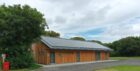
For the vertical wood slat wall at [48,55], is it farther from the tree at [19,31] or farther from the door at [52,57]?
the tree at [19,31]

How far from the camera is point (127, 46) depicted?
69.0 m

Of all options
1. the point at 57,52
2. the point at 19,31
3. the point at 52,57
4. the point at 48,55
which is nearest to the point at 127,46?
the point at 57,52

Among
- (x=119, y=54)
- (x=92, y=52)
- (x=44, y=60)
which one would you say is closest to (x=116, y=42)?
(x=119, y=54)

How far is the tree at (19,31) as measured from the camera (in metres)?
26.9

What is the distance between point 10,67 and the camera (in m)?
26.9

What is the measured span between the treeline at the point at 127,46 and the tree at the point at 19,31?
143ft

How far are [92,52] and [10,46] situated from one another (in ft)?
71.4

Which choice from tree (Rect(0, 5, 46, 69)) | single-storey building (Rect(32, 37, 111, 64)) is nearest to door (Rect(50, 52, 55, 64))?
single-storey building (Rect(32, 37, 111, 64))

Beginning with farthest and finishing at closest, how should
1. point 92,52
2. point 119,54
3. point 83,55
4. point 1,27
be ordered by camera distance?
point 119,54 < point 92,52 < point 83,55 < point 1,27

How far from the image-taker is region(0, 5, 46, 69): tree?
26938 millimetres

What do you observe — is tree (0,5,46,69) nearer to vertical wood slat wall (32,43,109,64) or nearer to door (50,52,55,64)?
vertical wood slat wall (32,43,109,64)

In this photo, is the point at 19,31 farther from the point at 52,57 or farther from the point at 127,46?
the point at 127,46

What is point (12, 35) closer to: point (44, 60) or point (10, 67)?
point (10, 67)

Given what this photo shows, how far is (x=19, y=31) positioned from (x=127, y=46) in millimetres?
46296
